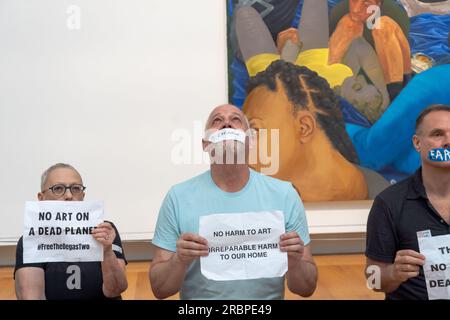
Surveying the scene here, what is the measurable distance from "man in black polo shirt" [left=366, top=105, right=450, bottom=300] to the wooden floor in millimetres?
1674

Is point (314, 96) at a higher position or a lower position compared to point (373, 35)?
lower

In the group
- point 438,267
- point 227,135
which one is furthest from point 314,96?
point 438,267

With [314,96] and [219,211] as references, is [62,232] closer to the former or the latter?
[219,211]

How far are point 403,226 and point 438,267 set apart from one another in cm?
27

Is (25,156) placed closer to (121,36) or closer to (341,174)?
(121,36)

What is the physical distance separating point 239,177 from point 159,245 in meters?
0.42

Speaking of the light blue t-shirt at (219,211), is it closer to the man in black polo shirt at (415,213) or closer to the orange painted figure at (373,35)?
the man in black polo shirt at (415,213)

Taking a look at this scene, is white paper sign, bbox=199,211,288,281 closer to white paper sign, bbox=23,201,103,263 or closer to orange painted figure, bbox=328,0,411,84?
white paper sign, bbox=23,201,103,263

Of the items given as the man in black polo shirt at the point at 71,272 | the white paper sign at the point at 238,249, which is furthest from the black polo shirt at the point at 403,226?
the man in black polo shirt at the point at 71,272

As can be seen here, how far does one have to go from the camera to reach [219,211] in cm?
208

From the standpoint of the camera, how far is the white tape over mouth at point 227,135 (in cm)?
209

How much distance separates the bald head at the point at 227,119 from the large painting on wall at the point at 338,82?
9.07 feet

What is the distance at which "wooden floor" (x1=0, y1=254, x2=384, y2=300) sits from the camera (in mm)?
3961

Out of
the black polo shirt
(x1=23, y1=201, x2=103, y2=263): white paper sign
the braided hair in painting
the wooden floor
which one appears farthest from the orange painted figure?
(x1=23, y1=201, x2=103, y2=263): white paper sign
